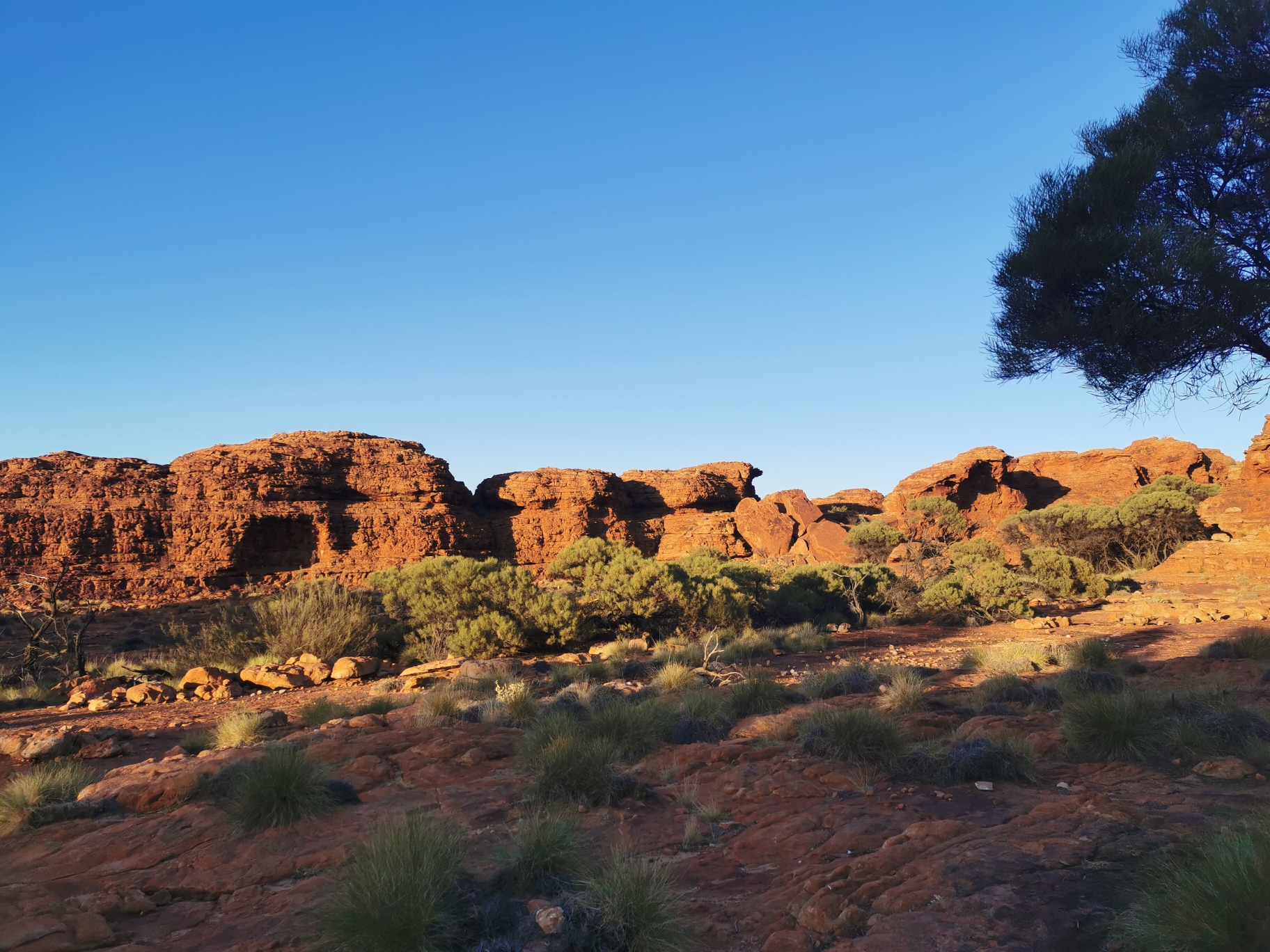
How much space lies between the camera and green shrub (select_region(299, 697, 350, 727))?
817 cm

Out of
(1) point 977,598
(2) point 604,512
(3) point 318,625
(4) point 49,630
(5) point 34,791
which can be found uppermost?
(2) point 604,512

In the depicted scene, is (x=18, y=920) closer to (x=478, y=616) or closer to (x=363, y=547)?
(x=478, y=616)

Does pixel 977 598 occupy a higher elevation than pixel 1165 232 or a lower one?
lower

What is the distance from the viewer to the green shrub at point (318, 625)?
1408cm

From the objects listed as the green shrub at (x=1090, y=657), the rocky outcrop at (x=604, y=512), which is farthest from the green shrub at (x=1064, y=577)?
the rocky outcrop at (x=604, y=512)

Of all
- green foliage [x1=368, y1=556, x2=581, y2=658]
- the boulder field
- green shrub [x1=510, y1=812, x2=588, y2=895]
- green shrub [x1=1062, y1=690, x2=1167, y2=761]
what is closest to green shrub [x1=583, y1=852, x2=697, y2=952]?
green shrub [x1=510, y1=812, x2=588, y2=895]

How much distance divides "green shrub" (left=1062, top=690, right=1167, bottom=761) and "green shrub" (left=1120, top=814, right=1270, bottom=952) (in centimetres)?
256

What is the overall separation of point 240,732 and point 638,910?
5510mm

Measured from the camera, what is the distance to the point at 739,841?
4320 millimetres

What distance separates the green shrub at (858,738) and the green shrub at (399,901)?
2.98 meters

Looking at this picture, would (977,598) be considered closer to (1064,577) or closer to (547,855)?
(1064,577)

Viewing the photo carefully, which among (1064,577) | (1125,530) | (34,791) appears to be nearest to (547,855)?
(34,791)

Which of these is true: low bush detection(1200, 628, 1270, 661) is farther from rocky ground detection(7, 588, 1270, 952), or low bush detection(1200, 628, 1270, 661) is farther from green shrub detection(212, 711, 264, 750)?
green shrub detection(212, 711, 264, 750)

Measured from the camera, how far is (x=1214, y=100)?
8758 millimetres
